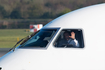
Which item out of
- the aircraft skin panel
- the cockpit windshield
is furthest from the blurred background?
the aircraft skin panel

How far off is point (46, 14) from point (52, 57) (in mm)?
35084

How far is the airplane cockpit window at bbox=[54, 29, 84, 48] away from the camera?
5.17 meters

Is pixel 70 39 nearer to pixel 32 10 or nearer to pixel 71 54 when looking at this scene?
pixel 71 54

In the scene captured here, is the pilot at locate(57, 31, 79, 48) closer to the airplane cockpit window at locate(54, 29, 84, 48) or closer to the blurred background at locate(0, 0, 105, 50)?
the airplane cockpit window at locate(54, 29, 84, 48)

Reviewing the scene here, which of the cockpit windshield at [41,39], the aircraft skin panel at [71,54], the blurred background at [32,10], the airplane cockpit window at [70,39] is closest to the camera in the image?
the aircraft skin panel at [71,54]

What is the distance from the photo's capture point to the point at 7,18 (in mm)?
40062

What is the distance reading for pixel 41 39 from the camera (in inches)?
215

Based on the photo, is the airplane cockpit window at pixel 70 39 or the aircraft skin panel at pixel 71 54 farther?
the airplane cockpit window at pixel 70 39

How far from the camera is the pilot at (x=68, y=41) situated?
5.19m

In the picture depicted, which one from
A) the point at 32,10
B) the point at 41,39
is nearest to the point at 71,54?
the point at 41,39

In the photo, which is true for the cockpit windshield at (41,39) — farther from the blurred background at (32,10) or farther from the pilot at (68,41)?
the blurred background at (32,10)

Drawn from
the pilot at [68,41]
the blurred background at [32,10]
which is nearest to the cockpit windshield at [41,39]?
the pilot at [68,41]

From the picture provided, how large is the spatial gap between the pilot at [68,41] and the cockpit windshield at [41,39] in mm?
277

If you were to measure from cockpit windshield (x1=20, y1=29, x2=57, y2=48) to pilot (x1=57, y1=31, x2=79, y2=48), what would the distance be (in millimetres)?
277
